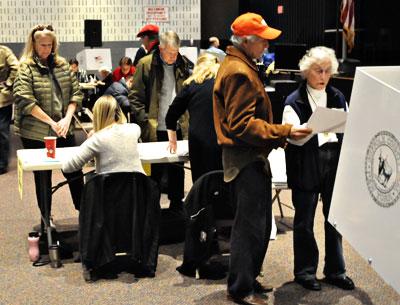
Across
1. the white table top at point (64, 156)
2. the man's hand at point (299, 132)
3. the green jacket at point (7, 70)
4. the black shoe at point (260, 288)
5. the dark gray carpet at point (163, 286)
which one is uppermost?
the green jacket at point (7, 70)

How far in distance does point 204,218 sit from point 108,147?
0.73 meters

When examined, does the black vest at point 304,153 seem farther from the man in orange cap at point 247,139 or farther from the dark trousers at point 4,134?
the dark trousers at point 4,134

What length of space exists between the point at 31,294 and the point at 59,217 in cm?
174

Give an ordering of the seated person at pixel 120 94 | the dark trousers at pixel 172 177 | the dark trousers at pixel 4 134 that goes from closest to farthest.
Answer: the dark trousers at pixel 172 177, the seated person at pixel 120 94, the dark trousers at pixel 4 134

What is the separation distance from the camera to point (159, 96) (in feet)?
16.7

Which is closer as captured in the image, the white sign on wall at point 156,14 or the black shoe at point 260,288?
the black shoe at point 260,288

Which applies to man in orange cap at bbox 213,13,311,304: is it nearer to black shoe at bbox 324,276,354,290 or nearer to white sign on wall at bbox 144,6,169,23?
black shoe at bbox 324,276,354,290

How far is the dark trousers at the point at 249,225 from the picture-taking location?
3564mm

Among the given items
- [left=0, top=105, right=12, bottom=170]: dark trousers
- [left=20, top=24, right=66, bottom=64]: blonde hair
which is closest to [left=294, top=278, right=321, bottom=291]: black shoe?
[left=20, top=24, right=66, bottom=64]: blonde hair

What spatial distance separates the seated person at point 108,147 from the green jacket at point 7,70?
10.4 feet

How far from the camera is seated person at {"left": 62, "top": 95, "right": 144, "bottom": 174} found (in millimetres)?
4086

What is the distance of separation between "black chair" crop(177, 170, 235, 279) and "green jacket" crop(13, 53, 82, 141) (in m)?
1.44

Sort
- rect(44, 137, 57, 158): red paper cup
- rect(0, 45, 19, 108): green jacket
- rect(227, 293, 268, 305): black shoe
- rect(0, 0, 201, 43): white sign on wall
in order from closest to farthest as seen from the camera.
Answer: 1. rect(227, 293, 268, 305): black shoe
2. rect(44, 137, 57, 158): red paper cup
3. rect(0, 45, 19, 108): green jacket
4. rect(0, 0, 201, 43): white sign on wall

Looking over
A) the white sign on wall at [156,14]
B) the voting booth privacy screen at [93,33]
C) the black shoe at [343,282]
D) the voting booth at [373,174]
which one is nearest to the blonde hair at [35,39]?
the black shoe at [343,282]
